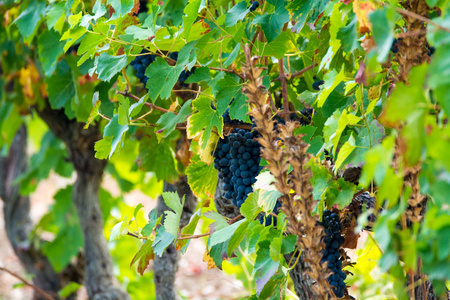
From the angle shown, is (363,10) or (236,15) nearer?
(363,10)

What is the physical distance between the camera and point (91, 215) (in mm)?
2584

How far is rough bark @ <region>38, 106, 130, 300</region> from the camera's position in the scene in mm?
2459

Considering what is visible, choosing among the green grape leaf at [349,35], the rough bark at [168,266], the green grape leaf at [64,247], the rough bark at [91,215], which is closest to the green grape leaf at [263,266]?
the green grape leaf at [349,35]

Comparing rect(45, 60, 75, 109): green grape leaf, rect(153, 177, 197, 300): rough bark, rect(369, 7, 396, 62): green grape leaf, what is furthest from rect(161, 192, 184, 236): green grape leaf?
rect(45, 60, 75, 109): green grape leaf

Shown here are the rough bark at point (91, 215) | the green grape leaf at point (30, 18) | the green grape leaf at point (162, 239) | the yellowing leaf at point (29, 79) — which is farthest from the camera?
the rough bark at point (91, 215)

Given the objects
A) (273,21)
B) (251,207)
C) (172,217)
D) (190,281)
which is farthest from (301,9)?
(190,281)

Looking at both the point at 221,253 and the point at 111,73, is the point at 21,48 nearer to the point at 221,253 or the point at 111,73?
the point at 111,73

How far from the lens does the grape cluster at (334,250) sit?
38.8 inches

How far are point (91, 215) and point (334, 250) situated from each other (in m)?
1.85

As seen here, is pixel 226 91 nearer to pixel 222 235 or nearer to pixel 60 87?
pixel 222 235

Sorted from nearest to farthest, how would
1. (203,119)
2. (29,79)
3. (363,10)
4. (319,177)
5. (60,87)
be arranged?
(363,10)
(319,177)
(203,119)
(60,87)
(29,79)

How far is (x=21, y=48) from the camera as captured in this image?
7.52 ft

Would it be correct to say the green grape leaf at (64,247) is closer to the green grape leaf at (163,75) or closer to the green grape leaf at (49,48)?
the green grape leaf at (49,48)

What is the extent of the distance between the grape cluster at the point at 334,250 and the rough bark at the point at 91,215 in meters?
1.64
